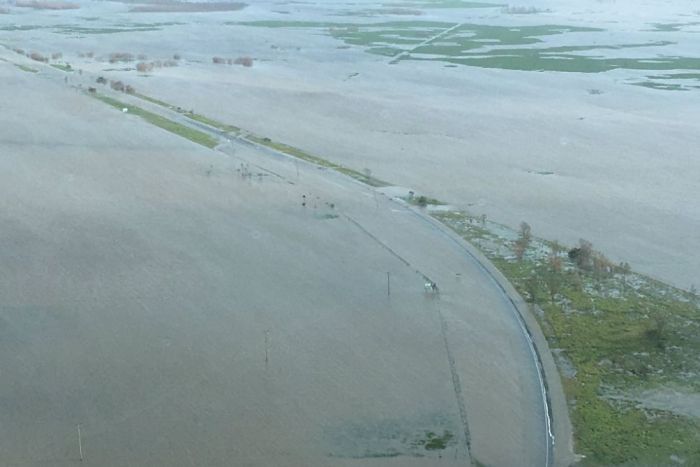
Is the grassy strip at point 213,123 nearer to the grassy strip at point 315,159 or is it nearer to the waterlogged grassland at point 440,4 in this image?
the grassy strip at point 315,159

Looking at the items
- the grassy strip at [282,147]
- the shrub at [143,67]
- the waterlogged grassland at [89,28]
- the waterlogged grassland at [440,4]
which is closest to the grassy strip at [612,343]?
the grassy strip at [282,147]

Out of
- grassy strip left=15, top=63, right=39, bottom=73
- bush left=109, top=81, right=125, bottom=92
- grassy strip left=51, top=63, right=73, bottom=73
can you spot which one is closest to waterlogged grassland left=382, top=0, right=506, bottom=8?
grassy strip left=51, top=63, right=73, bottom=73

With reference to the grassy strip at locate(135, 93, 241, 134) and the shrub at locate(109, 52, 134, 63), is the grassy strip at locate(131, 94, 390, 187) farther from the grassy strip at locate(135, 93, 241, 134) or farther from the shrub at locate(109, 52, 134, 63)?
the shrub at locate(109, 52, 134, 63)

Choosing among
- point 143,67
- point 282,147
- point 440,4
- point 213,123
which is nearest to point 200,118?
point 213,123

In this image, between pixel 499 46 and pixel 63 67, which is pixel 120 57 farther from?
pixel 499 46

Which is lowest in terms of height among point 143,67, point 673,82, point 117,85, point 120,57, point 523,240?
point 523,240

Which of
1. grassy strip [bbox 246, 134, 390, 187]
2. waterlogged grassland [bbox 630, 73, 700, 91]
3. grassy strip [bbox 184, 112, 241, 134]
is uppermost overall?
waterlogged grassland [bbox 630, 73, 700, 91]
